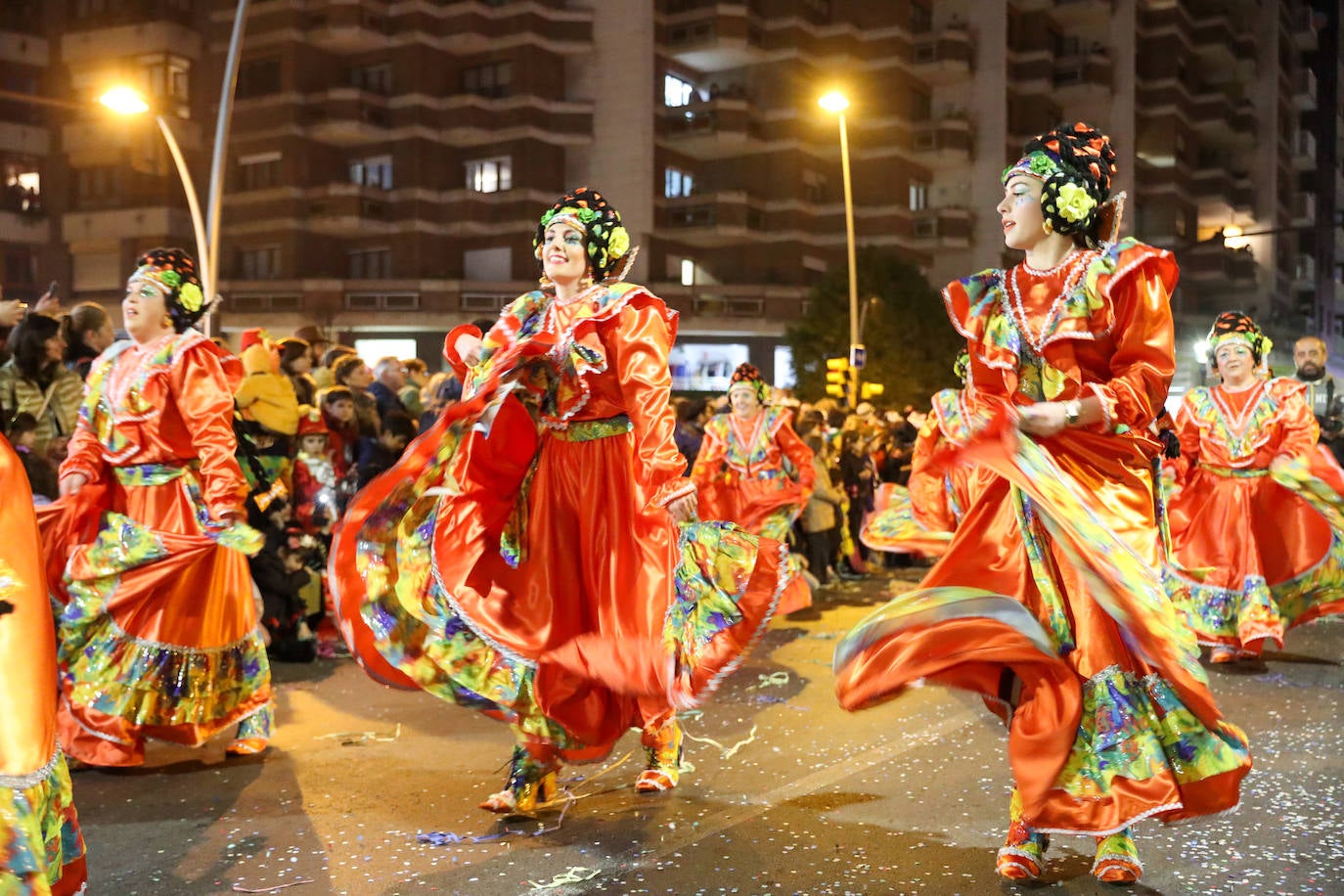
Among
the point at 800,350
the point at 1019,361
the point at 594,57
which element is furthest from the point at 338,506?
the point at 594,57

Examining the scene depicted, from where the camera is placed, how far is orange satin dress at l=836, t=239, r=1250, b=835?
3.78 metres

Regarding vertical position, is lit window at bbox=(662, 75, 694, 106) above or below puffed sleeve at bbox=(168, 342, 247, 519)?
above

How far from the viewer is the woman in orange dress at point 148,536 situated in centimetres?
553

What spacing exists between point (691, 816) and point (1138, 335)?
2275 mm

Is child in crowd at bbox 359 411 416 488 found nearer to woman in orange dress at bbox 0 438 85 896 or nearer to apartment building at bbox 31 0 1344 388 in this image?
woman in orange dress at bbox 0 438 85 896

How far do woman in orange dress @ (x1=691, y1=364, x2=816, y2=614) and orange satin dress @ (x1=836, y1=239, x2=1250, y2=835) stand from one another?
5.84 m

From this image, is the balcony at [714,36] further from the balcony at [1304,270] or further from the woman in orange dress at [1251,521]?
the balcony at [1304,270]

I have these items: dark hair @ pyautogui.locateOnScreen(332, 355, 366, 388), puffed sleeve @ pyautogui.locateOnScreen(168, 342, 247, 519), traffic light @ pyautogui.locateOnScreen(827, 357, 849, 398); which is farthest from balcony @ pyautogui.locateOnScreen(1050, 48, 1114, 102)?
puffed sleeve @ pyautogui.locateOnScreen(168, 342, 247, 519)

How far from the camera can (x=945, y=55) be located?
4797 centimetres

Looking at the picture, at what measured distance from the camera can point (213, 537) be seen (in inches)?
220

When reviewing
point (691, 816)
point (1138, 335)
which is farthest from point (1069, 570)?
point (691, 816)

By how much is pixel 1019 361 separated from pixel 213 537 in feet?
11.3

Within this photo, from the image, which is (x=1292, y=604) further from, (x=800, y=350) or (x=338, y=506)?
(x=800, y=350)

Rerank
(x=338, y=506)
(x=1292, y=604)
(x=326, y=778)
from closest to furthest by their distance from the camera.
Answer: (x=326, y=778) → (x=1292, y=604) → (x=338, y=506)
